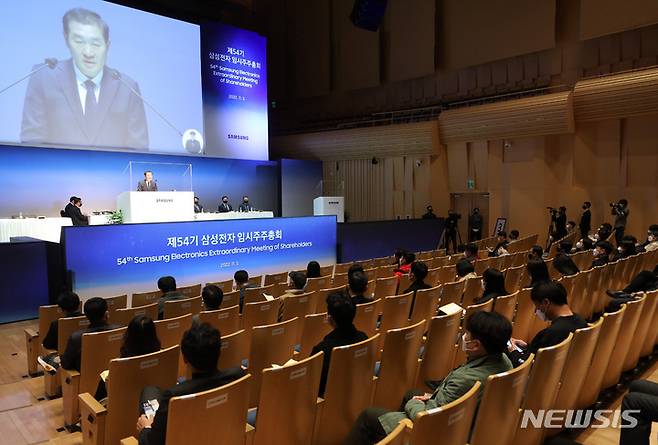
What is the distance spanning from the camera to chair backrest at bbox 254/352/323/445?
2.15 m

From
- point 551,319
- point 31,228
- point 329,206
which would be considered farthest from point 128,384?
point 329,206

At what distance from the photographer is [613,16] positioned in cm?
1010

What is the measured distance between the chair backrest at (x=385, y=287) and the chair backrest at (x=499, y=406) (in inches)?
119

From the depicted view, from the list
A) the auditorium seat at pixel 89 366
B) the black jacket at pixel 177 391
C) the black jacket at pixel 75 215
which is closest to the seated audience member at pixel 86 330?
the auditorium seat at pixel 89 366

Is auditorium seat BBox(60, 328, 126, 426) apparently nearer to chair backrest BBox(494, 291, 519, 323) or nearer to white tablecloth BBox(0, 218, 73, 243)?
chair backrest BBox(494, 291, 519, 323)

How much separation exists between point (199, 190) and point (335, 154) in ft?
15.3

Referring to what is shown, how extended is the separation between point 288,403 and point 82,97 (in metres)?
10.5

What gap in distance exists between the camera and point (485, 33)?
40.5 ft

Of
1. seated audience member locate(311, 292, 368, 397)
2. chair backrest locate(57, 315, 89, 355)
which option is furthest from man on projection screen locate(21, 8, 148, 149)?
seated audience member locate(311, 292, 368, 397)

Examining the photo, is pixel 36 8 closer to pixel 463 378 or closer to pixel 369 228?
pixel 369 228

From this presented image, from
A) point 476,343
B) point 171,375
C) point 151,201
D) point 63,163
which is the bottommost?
point 171,375

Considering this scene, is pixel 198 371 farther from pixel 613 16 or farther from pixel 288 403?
pixel 613 16

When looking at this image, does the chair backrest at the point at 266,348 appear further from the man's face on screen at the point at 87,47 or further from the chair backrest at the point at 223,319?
the man's face on screen at the point at 87,47

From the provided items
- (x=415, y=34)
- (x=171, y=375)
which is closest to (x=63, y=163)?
(x=415, y=34)
